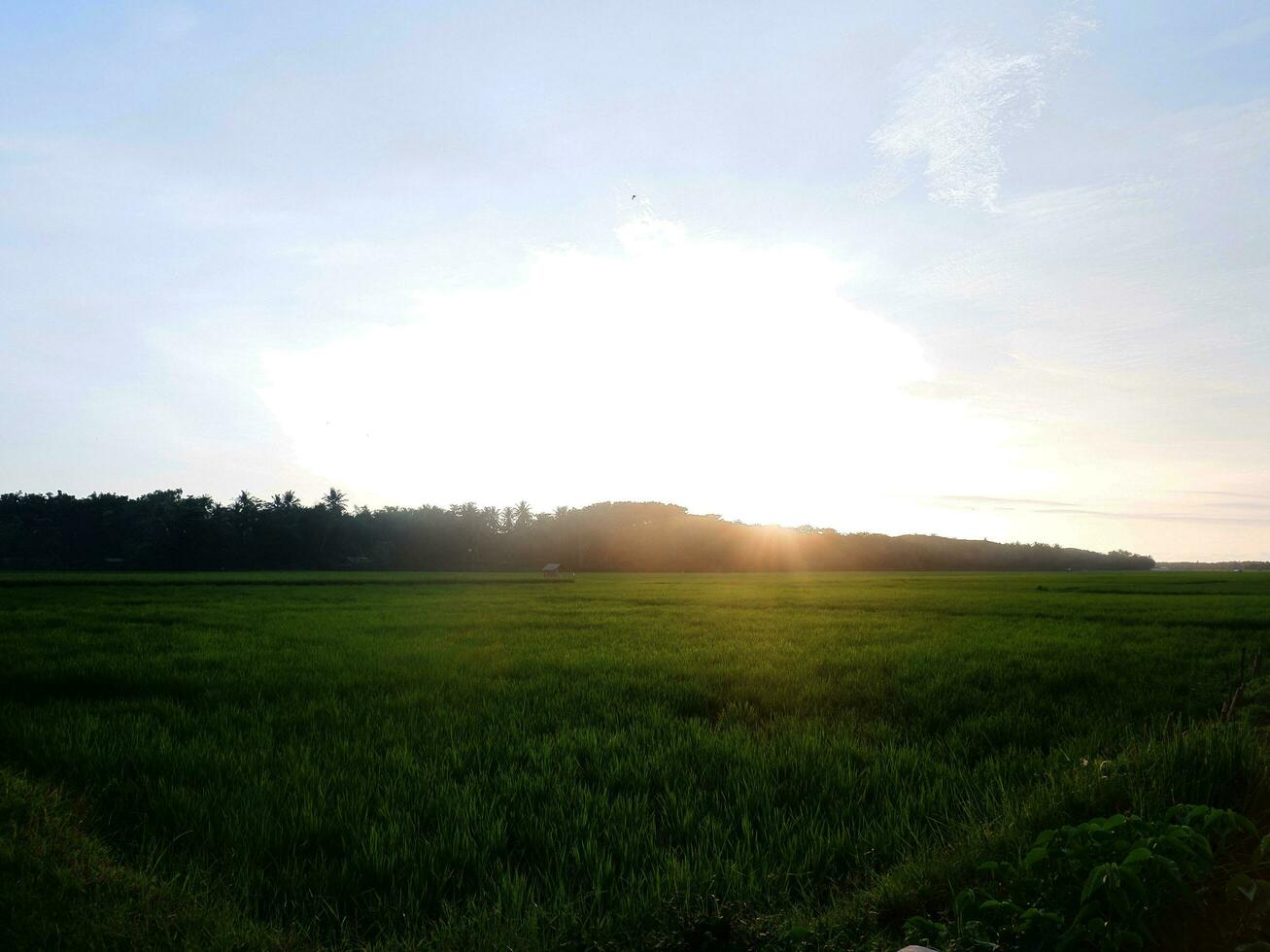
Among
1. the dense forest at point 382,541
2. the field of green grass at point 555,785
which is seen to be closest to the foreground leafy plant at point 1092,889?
the field of green grass at point 555,785

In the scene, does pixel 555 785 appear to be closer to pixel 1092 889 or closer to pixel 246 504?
pixel 1092 889

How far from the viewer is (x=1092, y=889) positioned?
2.44 metres

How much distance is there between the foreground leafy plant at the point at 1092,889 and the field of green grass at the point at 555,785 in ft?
1.59

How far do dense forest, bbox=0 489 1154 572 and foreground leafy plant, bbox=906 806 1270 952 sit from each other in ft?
279

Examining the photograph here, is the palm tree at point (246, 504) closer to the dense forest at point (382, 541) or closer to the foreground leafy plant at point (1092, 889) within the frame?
the dense forest at point (382, 541)

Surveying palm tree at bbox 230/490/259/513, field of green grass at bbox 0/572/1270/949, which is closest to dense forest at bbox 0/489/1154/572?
palm tree at bbox 230/490/259/513

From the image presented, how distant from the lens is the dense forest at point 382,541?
85000 millimetres

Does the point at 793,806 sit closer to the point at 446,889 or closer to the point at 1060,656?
the point at 446,889

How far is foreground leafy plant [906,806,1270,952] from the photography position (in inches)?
99.2

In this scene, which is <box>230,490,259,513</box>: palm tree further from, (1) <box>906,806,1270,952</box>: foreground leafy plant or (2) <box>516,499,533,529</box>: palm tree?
(1) <box>906,806,1270,952</box>: foreground leafy plant

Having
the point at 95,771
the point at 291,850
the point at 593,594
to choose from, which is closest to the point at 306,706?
the point at 95,771

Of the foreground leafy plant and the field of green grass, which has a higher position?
the foreground leafy plant

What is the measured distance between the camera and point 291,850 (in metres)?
4.30

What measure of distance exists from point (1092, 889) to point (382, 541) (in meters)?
98.2
